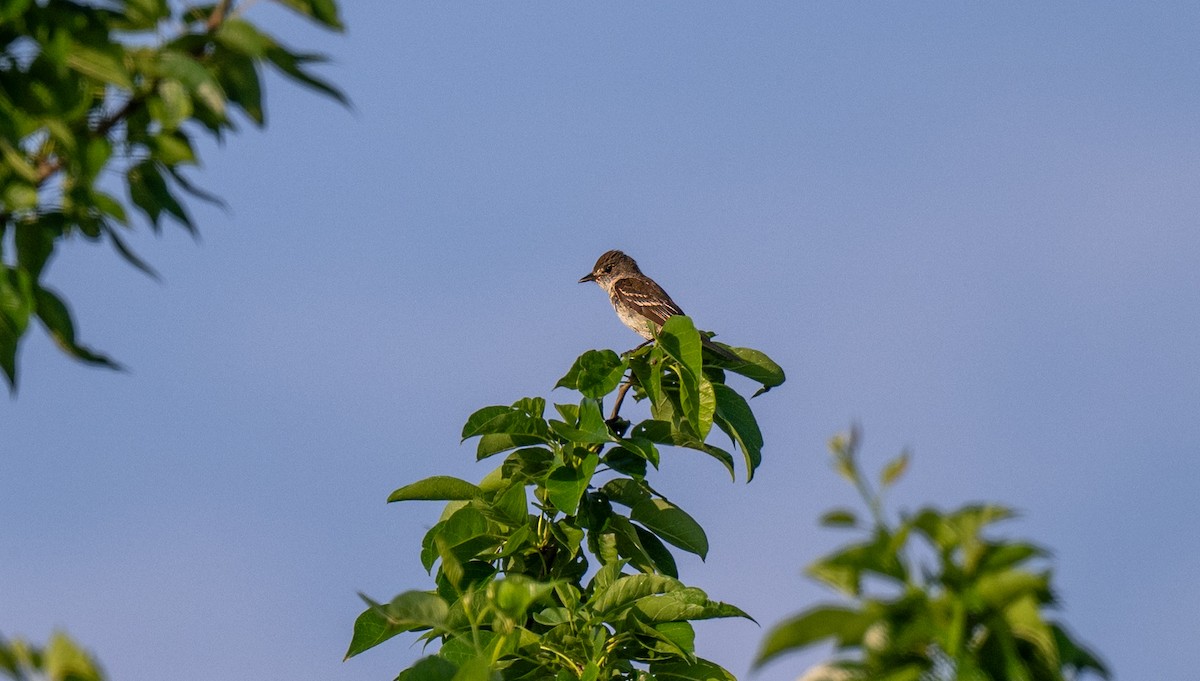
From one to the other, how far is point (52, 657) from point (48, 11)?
1.44 meters

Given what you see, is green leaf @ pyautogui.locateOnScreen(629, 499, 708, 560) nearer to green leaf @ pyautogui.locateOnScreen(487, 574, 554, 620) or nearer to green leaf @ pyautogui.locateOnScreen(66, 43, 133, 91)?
green leaf @ pyautogui.locateOnScreen(487, 574, 554, 620)

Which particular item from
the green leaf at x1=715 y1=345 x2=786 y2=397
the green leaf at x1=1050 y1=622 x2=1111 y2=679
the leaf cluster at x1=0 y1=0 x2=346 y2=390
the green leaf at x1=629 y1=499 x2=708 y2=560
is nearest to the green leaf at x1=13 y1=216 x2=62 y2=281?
the leaf cluster at x1=0 y1=0 x2=346 y2=390

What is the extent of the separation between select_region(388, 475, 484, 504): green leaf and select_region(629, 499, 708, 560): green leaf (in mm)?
590

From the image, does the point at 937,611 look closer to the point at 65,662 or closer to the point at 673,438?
the point at 65,662

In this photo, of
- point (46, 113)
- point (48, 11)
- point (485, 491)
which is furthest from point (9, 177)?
point (485, 491)

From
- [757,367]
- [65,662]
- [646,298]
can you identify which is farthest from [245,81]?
[646,298]

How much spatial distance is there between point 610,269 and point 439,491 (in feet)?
41.7

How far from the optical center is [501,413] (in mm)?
5020

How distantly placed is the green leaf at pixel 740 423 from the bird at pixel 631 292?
29.7 feet

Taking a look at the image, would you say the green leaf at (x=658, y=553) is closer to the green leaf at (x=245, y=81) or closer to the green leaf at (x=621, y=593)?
the green leaf at (x=621, y=593)

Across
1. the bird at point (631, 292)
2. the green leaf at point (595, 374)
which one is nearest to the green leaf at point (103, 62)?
the green leaf at point (595, 374)

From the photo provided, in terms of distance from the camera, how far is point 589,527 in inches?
202

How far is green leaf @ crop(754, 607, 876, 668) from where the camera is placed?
70.8 inches

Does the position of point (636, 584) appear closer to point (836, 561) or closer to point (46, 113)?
point (46, 113)
